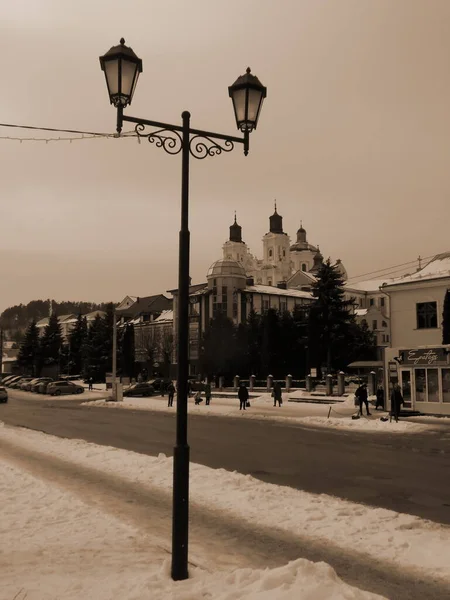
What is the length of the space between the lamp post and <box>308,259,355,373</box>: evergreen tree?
148 feet

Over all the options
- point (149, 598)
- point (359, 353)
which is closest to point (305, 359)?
point (359, 353)

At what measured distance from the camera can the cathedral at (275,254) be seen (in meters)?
122

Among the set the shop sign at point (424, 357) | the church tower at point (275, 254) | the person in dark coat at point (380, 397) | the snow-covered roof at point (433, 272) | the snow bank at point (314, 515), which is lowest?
the snow bank at point (314, 515)

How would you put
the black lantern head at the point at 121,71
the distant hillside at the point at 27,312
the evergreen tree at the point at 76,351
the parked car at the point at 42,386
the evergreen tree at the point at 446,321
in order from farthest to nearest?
1. the distant hillside at the point at 27,312
2. the evergreen tree at the point at 76,351
3. the parked car at the point at 42,386
4. the evergreen tree at the point at 446,321
5. the black lantern head at the point at 121,71

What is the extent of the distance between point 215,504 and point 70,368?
8277 cm

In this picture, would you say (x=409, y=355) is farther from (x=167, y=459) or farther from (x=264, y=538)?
(x=264, y=538)

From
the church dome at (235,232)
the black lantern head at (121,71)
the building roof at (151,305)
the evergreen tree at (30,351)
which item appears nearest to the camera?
the black lantern head at (121,71)

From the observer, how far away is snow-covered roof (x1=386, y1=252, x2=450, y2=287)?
34.0 meters

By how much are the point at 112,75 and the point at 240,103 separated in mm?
1585

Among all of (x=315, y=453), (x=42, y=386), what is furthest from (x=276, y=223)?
(x=315, y=453)

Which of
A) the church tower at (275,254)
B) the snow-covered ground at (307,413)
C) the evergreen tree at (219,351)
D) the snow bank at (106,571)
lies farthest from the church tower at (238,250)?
the snow bank at (106,571)

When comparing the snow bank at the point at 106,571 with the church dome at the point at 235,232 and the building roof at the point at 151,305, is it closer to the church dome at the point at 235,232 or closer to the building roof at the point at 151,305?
Result: the building roof at the point at 151,305

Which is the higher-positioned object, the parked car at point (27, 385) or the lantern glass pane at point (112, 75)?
the lantern glass pane at point (112, 75)

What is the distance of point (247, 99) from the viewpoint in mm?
6875
